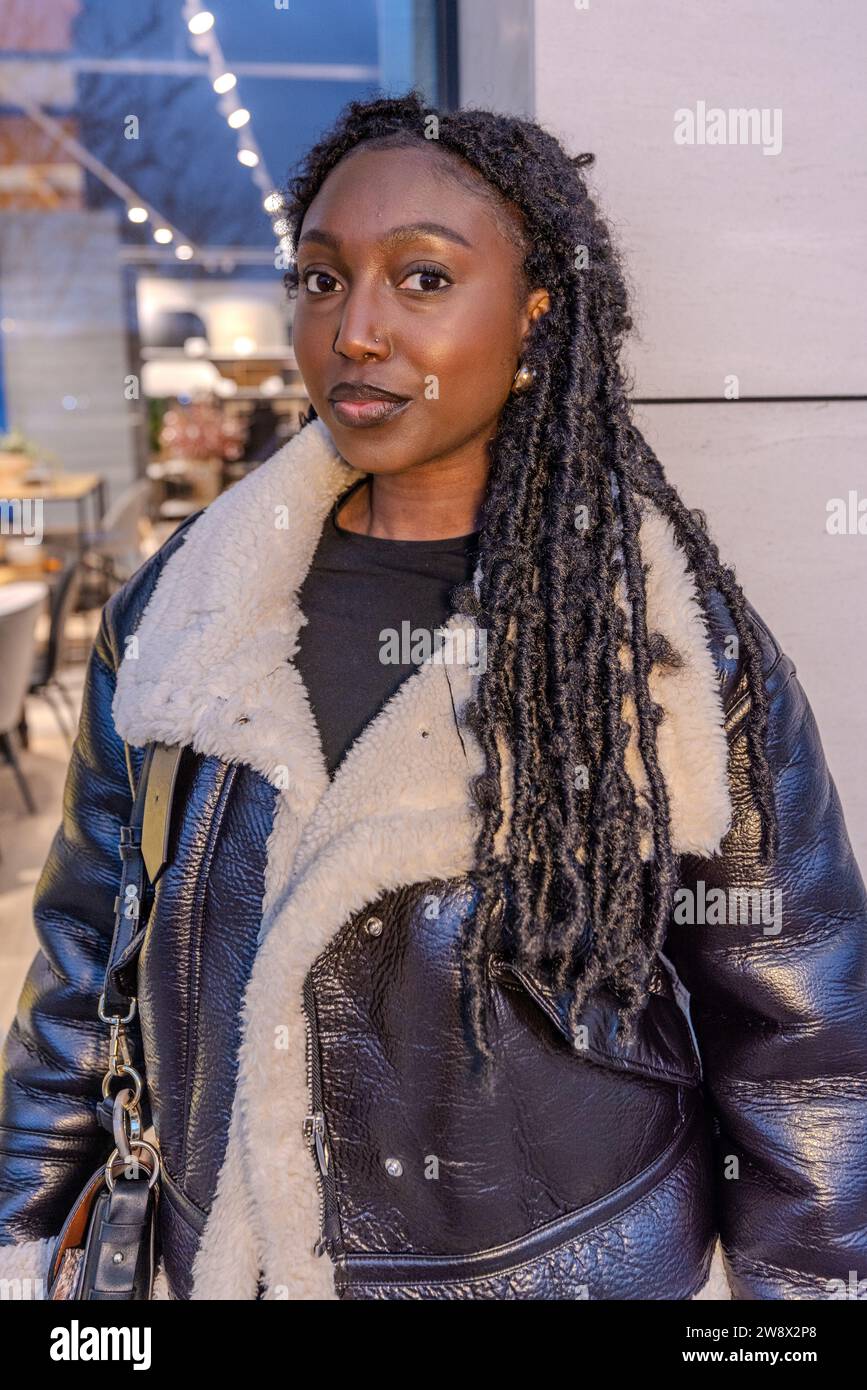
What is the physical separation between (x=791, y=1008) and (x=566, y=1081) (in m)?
0.23

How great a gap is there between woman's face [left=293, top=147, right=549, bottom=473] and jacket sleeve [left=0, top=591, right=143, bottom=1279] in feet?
1.41

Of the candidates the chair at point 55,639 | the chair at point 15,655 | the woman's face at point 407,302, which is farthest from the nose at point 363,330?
the chair at point 55,639

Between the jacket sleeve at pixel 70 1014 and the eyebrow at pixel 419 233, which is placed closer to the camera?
the eyebrow at pixel 419 233

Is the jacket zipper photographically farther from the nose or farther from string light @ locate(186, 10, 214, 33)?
string light @ locate(186, 10, 214, 33)

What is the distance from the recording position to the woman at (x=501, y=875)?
1025 mm

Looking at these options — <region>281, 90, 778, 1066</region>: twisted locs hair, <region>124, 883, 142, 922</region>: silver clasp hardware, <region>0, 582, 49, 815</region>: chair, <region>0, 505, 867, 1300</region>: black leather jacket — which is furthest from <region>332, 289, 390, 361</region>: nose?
<region>0, 582, 49, 815</region>: chair

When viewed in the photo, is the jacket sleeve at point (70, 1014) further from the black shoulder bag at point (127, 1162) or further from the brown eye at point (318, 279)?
the brown eye at point (318, 279)

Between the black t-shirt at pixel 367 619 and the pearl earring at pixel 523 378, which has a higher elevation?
the pearl earring at pixel 523 378

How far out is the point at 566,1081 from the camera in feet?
3.42

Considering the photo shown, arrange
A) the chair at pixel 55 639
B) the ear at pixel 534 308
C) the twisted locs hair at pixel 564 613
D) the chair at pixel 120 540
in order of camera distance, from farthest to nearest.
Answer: the chair at pixel 120 540
the chair at pixel 55 639
the ear at pixel 534 308
the twisted locs hair at pixel 564 613

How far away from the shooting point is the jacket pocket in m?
1.02

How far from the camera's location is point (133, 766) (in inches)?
46.8

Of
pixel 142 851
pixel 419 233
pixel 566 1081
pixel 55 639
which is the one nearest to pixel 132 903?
pixel 142 851
